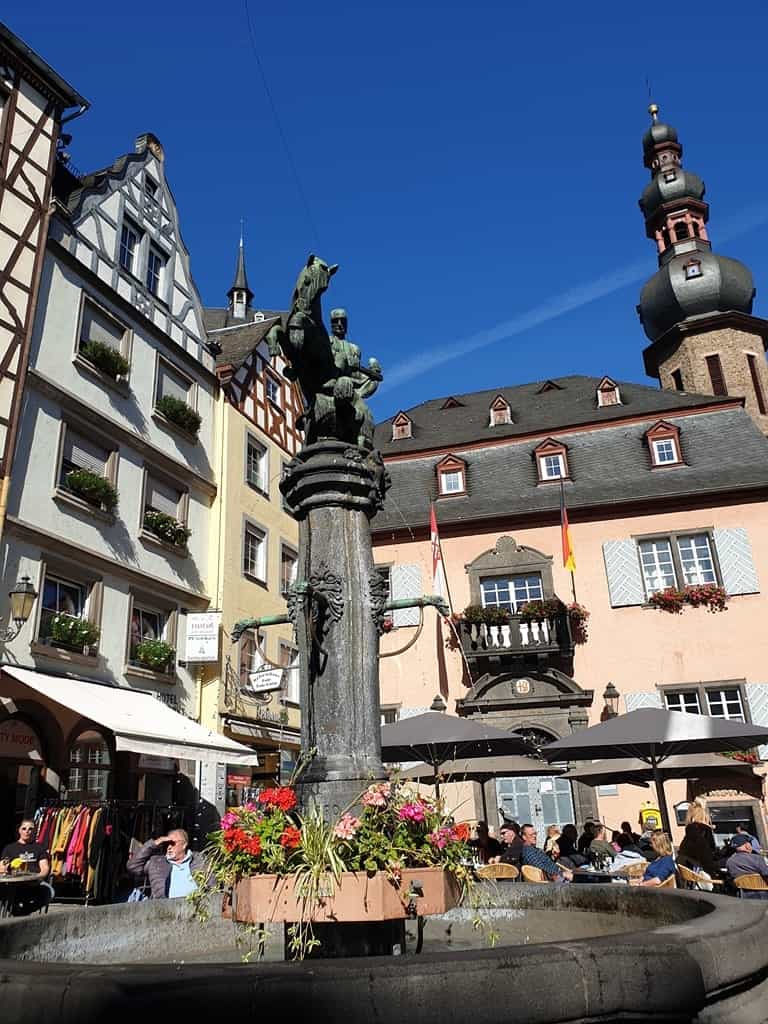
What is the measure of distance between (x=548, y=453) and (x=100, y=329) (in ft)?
43.7

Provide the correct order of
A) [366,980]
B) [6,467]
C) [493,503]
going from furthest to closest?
[493,503]
[6,467]
[366,980]

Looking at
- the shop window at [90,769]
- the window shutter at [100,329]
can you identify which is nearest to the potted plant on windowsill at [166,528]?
the window shutter at [100,329]

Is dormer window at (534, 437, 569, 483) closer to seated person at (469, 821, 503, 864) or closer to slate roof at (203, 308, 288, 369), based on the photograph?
slate roof at (203, 308, 288, 369)

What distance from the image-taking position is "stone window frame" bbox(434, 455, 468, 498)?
24.4 metres

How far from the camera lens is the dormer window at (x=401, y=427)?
27938 millimetres

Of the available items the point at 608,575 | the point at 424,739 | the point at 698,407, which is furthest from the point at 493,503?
the point at 424,739

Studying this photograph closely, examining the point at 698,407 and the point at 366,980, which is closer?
the point at 366,980

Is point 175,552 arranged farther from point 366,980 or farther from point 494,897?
point 366,980

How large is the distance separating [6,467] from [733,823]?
1707 cm

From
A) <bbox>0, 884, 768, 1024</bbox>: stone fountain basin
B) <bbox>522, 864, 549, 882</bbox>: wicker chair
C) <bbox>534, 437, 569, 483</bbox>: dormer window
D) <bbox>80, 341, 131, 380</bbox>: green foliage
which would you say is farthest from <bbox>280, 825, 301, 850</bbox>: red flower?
<bbox>534, 437, 569, 483</bbox>: dormer window

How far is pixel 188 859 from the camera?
26.1ft

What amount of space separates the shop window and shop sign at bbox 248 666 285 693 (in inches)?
140

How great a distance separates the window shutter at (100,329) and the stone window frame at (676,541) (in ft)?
44.2

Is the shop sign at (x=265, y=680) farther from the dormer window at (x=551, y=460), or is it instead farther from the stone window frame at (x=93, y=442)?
the dormer window at (x=551, y=460)
